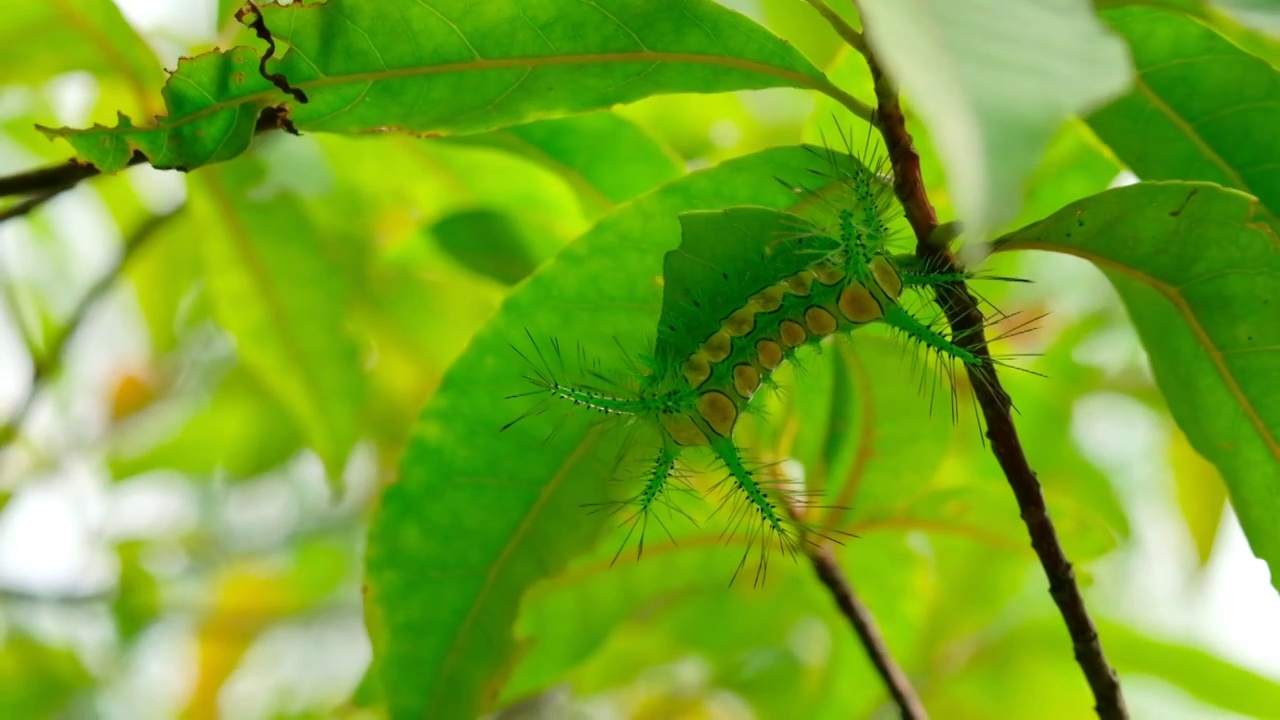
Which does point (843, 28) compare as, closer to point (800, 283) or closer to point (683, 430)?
point (800, 283)

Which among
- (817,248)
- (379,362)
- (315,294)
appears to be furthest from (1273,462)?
(379,362)

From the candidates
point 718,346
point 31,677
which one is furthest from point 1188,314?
point 31,677

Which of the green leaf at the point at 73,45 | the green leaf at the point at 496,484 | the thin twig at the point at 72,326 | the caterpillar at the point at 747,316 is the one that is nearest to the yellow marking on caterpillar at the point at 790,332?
the caterpillar at the point at 747,316

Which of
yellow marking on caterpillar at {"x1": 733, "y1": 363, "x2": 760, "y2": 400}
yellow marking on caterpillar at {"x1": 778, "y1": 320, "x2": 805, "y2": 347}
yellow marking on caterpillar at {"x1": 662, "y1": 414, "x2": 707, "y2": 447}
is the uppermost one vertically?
yellow marking on caterpillar at {"x1": 778, "y1": 320, "x2": 805, "y2": 347}

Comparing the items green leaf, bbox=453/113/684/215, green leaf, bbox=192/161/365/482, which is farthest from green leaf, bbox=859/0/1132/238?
green leaf, bbox=192/161/365/482

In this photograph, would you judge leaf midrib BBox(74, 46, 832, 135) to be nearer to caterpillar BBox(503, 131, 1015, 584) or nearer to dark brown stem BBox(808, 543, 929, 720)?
caterpillar BBox(503, 131, 1015, 584)

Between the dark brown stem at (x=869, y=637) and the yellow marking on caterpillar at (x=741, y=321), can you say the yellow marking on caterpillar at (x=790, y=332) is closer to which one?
the yellow marking on caterpillar at (x=741, y=321)
